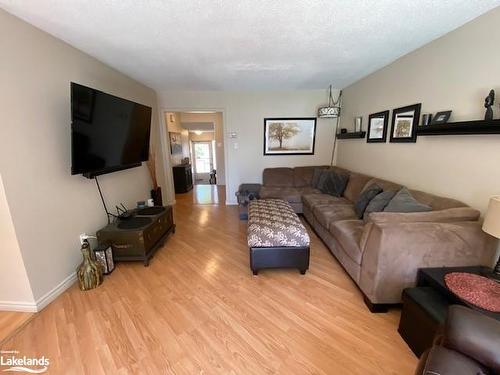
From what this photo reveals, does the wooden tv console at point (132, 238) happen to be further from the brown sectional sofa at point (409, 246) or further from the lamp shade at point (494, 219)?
the lamp shade at point (494, 219)

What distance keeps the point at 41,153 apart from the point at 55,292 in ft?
4.13

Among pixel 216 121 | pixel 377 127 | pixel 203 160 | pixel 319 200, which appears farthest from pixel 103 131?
pixel 203 160

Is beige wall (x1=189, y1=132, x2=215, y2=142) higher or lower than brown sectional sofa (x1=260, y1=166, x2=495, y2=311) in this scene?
higher

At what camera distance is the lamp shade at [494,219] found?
131 centimetres

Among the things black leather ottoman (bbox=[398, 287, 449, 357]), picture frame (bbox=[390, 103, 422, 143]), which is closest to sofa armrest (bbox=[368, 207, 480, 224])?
black leather ottoman (bbox=[398, 287, 449, 357])

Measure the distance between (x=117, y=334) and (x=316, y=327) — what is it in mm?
1491

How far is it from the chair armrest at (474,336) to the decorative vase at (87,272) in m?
2.61

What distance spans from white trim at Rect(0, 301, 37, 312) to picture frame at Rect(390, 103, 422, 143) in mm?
4047

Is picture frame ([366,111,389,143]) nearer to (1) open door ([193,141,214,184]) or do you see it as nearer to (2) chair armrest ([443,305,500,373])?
(2) chair armrest ([443,305,500,373])

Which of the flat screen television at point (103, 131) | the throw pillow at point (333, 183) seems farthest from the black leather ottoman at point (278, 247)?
the flat screen television at point (103, 131)

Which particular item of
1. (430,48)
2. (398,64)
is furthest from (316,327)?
(398,64)

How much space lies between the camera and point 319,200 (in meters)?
3.34

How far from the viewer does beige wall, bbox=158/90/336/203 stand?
4.26 m

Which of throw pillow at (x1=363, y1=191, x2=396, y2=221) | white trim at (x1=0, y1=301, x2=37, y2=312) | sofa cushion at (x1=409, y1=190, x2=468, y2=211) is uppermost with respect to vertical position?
sofa cushion at (x1=409, y1=190, x2=468, y2=211)
